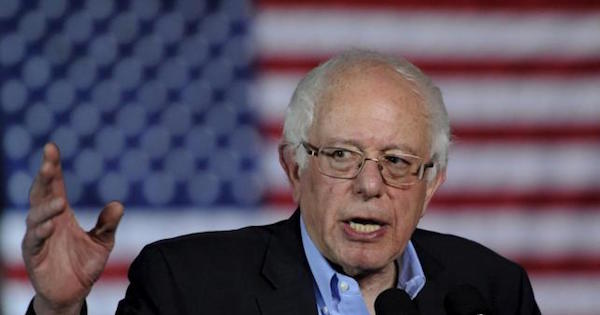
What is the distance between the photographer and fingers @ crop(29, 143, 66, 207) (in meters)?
1.47

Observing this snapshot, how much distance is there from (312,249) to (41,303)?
0.52m

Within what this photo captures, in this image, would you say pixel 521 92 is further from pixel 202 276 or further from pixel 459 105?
pixel 202 276

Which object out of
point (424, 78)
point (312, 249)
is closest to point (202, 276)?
point (312, 249)

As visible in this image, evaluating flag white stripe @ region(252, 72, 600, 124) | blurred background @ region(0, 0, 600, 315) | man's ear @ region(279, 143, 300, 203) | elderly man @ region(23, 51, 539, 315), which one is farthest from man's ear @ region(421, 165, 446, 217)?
flag white stripe @ region(252, 72, 600, 124)

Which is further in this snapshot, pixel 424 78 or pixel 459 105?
pixel 459 105

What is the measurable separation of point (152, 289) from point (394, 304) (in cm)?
40

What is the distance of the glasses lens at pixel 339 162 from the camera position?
74.7 inches

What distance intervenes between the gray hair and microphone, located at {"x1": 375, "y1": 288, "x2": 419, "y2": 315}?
1.07ft

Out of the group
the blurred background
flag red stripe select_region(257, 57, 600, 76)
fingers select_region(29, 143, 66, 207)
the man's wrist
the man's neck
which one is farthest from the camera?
flag red stripe select_region(257, 57, 600, 76)

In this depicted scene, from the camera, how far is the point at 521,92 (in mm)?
3576

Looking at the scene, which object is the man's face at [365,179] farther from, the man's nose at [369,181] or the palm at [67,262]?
the palm at [67,262]

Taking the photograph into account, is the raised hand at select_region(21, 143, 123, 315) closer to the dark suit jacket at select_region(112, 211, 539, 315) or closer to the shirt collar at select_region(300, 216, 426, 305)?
the dark suit jacket at select_region(112, 211, 539, 315)

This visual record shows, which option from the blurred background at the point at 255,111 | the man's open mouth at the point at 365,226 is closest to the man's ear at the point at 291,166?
the man's open mouth at the point at 365,226

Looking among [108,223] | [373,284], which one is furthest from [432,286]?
[108,223]
